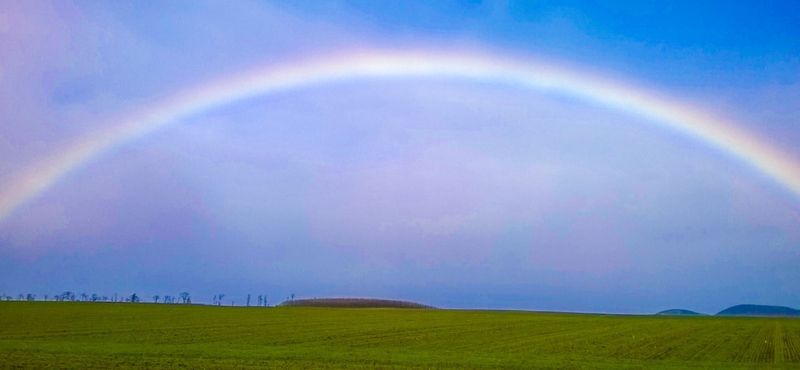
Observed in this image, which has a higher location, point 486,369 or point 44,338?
point 44,338

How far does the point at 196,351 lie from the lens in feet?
119

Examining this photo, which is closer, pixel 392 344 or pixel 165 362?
pixel 165 362

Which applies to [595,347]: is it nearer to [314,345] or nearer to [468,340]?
[468,340]

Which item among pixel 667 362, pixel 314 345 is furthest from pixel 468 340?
pixel 667 362

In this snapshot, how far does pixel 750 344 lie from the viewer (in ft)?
176

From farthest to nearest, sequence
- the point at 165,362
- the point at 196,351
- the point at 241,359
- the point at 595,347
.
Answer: the point at 595,347
the point at 196,351
the point at 241,359
the point at 165,362

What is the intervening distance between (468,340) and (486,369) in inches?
816

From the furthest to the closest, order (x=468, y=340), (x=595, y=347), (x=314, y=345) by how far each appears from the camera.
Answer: (x=468, y=340), (x=595, y=347), (x=314, y=345)

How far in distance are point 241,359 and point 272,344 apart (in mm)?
11113

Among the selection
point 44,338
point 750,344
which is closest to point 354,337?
point 44,338

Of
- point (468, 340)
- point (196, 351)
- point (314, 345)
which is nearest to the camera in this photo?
point (196, 351)

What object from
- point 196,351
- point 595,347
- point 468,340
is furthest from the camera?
point 468,340

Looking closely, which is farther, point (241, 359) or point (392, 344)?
point (392, 344)

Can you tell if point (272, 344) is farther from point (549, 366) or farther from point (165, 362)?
point (549, 366)
